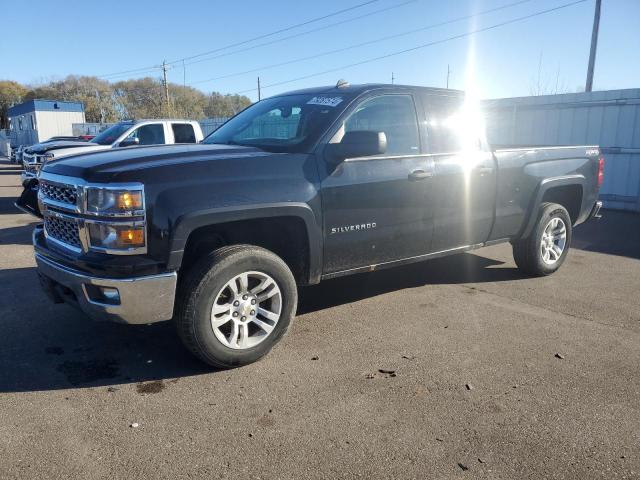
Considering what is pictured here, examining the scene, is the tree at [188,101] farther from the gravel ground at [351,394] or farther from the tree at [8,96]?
the gravel ground at [351,394]

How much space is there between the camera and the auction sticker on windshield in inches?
168

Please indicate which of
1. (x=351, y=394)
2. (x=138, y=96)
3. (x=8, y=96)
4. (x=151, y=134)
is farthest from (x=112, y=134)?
(x=8, y=96)

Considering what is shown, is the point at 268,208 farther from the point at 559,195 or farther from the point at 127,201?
the point at 559,195

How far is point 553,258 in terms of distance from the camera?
6160mm

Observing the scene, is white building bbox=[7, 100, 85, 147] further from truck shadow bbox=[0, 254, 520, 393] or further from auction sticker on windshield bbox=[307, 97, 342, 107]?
auction sticker on windshield bbox=[307, 97, 342, 107]

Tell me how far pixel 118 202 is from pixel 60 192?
705mm

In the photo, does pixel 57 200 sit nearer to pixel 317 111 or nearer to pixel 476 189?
pixel 317 111

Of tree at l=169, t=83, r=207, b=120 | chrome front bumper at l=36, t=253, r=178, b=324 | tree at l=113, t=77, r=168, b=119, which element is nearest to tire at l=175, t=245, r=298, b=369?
chrome front bumper at l=36, t=253, r=178, b=324

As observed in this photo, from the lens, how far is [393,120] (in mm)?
4566

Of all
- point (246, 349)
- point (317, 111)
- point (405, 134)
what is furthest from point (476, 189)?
point (246, 349)

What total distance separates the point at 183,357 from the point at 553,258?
447 cm

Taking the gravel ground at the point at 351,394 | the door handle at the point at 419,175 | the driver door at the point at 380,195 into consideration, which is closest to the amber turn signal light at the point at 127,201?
the gravel ground at the point at 351,394

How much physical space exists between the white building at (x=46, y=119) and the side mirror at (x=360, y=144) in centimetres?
3902

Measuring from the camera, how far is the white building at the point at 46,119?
1506 inches
